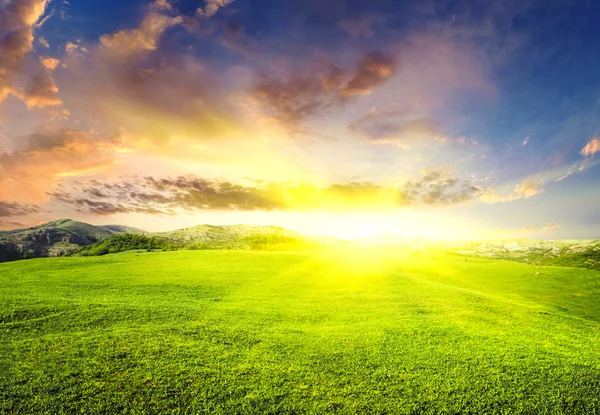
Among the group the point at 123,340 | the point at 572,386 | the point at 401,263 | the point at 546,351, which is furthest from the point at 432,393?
the point at 401,263

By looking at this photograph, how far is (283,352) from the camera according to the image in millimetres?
21500

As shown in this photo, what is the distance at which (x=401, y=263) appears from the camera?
8481cm

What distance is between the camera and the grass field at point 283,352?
15391mm

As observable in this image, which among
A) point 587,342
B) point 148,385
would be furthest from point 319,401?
point 587,342

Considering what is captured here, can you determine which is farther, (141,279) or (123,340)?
(141,279)

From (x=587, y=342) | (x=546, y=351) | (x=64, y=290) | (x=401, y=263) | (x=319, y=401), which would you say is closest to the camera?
(x=319, y=401)

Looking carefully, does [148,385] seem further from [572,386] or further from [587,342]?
[587,342]

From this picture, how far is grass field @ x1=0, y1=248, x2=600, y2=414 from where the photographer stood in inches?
606

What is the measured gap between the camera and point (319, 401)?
15711 mm

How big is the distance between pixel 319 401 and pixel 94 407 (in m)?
10.6

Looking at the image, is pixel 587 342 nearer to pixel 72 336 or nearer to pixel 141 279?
pixel 72 336

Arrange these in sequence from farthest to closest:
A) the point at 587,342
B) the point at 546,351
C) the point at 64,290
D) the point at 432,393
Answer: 1. the point at 64,290
2. the point at 587,342
3. the point at 546,351
4. the point at 432,393

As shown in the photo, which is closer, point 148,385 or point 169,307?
point 148,385

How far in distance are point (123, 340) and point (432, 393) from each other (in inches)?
787
